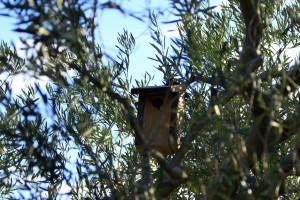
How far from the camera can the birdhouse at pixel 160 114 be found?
462 cm

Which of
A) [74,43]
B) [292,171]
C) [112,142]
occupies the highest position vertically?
[112,142]

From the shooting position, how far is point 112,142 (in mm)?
5512

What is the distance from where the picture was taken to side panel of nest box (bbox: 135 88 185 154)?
15.1 feet

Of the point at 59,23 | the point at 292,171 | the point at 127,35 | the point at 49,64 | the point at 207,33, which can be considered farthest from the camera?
the point at 127,35

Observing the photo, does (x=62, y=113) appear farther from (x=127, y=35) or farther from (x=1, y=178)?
(x=1, y=178)

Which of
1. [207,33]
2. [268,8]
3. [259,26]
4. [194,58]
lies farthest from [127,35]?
[259,26]

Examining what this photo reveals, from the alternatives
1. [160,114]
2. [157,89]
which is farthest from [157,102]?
[160,114]

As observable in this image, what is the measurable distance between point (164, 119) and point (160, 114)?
0.05m

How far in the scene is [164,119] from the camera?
178 inches

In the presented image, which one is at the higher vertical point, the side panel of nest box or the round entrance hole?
the round entrance hole

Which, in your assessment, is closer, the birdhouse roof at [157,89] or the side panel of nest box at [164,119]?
the side panel of nest box at [164,119]

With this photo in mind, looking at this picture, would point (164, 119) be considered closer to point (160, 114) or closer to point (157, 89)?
point (160, 114)

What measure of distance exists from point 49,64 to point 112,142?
2.26 metres

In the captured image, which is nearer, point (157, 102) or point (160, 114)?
point (160, 114)
